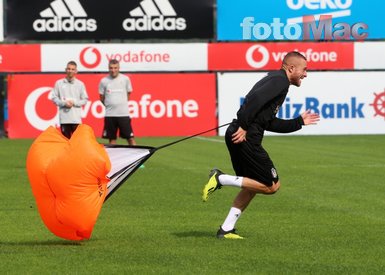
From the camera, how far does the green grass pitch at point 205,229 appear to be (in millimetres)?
8969

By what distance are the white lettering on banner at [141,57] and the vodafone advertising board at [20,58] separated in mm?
2198

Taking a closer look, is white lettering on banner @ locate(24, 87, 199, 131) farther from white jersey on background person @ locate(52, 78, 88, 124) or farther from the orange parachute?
the orange parachute

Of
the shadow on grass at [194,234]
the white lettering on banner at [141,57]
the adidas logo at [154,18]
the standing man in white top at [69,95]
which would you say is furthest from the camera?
the adidas logo at [154,18]

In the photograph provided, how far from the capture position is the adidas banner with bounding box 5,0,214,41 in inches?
1309

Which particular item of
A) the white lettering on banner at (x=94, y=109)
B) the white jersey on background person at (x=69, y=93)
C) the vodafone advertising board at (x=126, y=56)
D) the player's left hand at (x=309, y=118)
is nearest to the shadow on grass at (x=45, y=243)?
the player's left hand at (x=309, y=118)

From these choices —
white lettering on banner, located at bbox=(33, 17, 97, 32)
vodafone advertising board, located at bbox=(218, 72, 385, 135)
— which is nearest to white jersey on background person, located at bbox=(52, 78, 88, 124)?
vodafone advertising board, located at bbox=(218, 72, 385, 135)

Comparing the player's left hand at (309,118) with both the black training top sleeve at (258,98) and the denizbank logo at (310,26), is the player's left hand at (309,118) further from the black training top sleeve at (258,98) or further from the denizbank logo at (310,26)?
the denizbank logo at (310,26)

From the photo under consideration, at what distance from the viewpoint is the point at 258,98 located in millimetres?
10273

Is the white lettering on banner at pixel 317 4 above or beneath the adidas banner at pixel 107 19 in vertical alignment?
above

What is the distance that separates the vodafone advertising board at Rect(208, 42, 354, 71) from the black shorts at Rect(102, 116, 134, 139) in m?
12.7

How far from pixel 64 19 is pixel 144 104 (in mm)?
3702

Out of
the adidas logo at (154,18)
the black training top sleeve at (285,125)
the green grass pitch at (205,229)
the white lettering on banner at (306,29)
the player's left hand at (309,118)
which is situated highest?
the adidas logo at (154,18)

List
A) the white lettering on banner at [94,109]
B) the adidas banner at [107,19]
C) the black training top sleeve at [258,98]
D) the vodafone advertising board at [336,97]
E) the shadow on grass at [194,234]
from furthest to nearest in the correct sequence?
the adidas banner at [107,19] → the vodafone advertising board at [336,97] → the white lettering on banner at [94,109] → the shadow on grass at [194,234] → the black training top sleeve at [258,98]

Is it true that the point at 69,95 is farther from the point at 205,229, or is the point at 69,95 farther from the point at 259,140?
the point at 259,140
